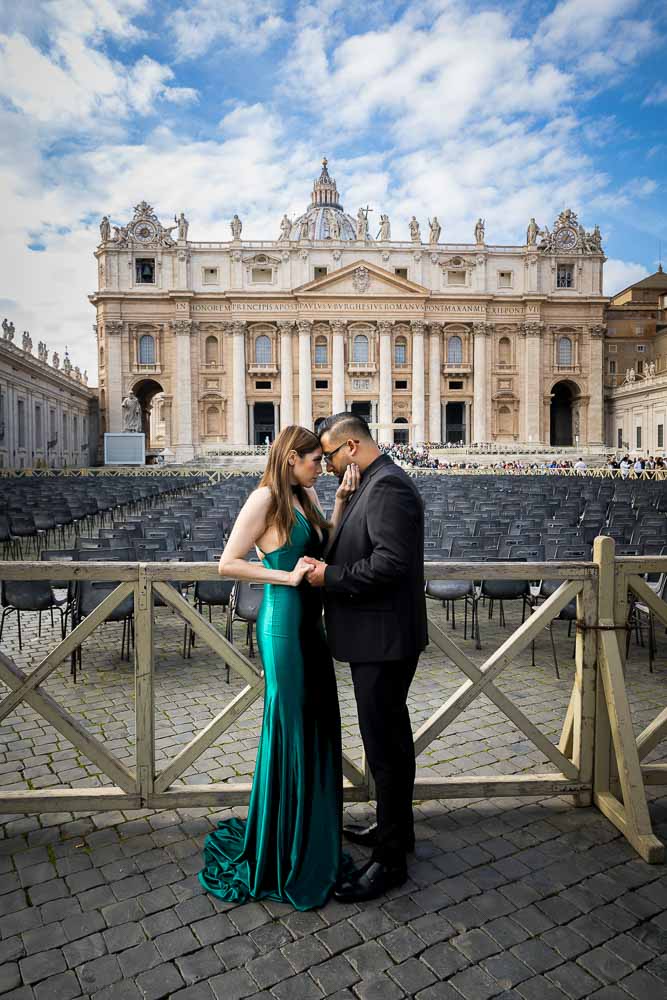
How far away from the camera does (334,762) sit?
3020mm

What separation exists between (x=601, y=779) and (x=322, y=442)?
2.53 meters

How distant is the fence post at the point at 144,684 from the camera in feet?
11.2

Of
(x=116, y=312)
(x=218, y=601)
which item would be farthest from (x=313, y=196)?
(x=218, y=601)

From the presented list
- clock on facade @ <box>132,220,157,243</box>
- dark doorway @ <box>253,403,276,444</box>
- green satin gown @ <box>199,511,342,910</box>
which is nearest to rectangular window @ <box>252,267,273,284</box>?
clock on facade @ <box>132,220,157,243</box>

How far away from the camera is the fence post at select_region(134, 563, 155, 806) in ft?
11.2

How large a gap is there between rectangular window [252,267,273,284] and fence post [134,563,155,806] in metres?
66.4

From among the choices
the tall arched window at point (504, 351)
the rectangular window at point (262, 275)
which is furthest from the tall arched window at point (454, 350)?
the rectangular window at point (262, 275)

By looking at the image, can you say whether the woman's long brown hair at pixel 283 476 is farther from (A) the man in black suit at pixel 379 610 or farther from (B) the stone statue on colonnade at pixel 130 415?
(B) the stone statue on colonnade at pixel 130 415

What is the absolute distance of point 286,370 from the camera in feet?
214

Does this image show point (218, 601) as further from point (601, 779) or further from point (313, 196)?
point (313, 196)

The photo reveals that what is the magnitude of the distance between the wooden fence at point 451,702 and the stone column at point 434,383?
208 feet

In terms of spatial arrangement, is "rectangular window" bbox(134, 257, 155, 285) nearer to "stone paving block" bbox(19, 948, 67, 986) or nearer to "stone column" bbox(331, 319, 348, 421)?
"stone column" bbox(331, 319, 348, 421)

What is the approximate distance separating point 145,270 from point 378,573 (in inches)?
2735

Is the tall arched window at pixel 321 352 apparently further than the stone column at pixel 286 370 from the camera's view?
Yes
